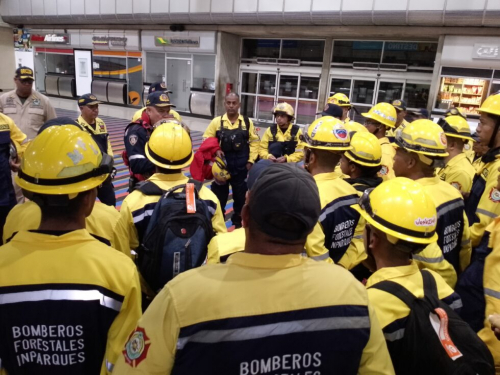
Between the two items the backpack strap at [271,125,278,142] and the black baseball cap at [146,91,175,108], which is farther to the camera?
the backpack strap at [271,125,278,142]

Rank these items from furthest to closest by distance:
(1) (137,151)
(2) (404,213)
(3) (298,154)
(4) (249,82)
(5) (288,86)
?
(4) (249,82) → (5) (288,86) → (3) (298,154) → (1) (137,151) → (2) (404,213)

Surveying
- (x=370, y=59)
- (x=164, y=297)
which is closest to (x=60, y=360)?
(x=164, y=297)

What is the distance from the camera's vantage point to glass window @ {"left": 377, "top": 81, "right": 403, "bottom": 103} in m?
12.1

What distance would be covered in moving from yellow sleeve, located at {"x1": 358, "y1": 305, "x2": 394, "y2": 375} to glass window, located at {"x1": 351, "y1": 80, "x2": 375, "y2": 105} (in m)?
12.4

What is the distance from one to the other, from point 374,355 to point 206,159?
4024mm

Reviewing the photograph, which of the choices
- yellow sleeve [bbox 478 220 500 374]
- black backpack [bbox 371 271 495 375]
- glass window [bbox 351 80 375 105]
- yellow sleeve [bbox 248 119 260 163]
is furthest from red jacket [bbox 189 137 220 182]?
glass window [bbox 351 80 375 105]

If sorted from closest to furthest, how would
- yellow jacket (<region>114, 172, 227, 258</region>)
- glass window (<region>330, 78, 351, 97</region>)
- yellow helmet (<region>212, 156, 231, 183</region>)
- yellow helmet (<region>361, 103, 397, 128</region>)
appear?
yellow jacket (<region>114, 172, 227, 258</region>) → yellow helmet (<region>361, 103, 397, 128</region>) → yellow helmet (<region>212, 156, 231, 183</region>) → glass window (<region>330, 78, 351, 97</region>)

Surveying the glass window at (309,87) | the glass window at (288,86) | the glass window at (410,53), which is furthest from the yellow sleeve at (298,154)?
the glass window at (288,86)

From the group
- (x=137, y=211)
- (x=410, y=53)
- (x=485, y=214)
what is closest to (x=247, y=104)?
(x=410, y=53)

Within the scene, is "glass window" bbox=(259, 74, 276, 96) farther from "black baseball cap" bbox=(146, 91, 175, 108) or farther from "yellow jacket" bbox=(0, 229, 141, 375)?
"yellow jacket" bbox=(0, 229, 141, 375)

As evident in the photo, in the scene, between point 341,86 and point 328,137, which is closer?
point 328,137

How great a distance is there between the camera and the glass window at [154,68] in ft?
51.2

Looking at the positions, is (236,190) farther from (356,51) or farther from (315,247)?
(356,51)

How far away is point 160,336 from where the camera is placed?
1021 millimetres
